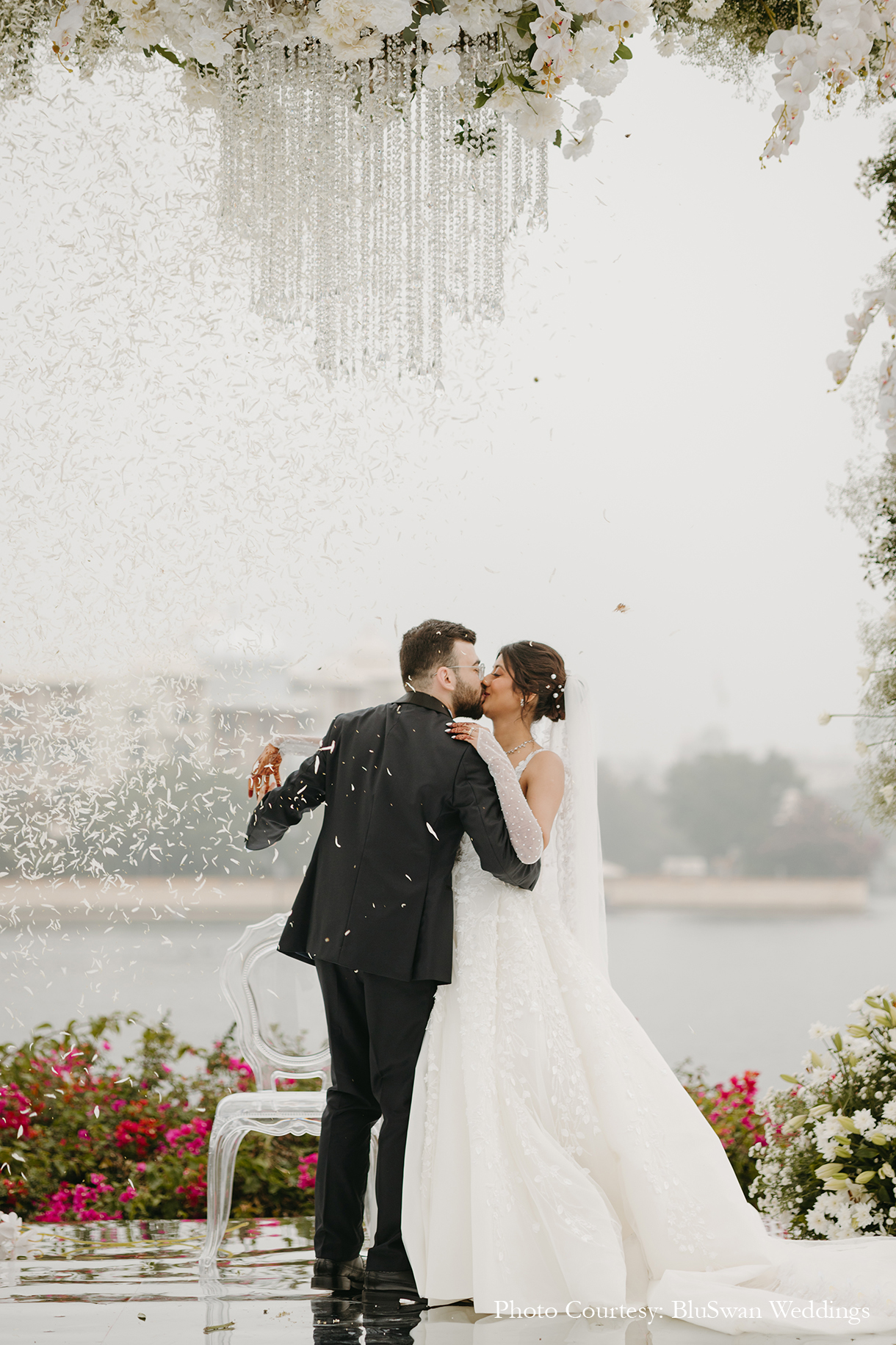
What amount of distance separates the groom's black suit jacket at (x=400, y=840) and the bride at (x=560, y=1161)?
62 mm

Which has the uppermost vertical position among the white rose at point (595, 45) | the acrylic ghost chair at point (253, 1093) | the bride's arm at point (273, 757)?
the white rose at point (595, 45)

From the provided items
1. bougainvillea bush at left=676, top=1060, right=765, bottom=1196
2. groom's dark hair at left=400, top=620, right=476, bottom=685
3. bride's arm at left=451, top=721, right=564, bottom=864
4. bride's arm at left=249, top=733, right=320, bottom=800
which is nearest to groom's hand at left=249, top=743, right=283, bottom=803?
bride's arm at left=249, top=733, right=320, bottom=800

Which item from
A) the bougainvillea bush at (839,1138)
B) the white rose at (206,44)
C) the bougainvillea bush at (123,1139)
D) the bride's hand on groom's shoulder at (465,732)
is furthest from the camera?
the bougainvillea bush at (123,1139)

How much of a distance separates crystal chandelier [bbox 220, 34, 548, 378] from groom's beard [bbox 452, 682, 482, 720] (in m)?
0.84

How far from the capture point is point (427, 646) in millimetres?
2650

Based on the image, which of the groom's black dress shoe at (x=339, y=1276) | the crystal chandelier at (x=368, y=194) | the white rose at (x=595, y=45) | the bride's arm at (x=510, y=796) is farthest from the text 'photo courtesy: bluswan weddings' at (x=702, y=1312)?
the white rose at (x=595, y=45)

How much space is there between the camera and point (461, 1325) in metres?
2.25

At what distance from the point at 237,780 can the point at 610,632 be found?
1711 millimetres

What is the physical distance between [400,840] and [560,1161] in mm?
792

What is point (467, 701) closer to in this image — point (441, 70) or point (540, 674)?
point (540, 674)

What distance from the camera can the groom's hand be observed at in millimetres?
2707

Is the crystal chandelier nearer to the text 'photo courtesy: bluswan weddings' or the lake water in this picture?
the text 'photo courtesy: bluswan weddings'

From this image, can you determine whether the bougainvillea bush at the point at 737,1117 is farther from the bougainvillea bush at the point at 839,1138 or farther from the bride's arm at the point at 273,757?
the bride's arm at the point at 273,757

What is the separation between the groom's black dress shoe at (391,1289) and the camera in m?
2.39
